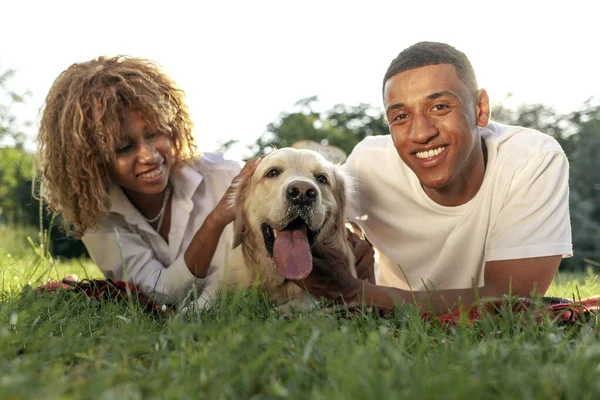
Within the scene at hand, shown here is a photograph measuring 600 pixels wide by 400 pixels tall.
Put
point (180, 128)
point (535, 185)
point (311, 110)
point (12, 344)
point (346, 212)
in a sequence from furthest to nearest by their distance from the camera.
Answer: point (311, 110), point (180, 128), point (346, 212), point (535, 185), point (12, 344)

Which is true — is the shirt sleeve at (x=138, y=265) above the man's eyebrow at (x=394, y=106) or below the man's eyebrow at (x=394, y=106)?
below

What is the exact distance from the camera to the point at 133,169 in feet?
12.7

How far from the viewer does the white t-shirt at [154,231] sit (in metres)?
4.02

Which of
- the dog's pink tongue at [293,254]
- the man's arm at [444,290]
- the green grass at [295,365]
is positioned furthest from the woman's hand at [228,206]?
the green grass at [295,365]

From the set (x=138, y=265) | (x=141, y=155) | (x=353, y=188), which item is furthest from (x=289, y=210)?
(x=138, y=265)

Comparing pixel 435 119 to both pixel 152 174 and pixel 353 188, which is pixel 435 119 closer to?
pixel 353 188

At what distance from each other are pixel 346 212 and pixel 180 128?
1.32 meters

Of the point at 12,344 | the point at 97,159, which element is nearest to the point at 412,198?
the point at 97,159

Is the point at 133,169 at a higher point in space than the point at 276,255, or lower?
higher

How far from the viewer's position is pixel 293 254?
3.20 meters

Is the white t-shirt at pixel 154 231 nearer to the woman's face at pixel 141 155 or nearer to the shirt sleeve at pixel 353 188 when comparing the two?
the woman's face at pixel 141 155

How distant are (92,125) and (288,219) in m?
Answer: 1.48

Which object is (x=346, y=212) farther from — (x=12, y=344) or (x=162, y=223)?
(x=12, y=344)

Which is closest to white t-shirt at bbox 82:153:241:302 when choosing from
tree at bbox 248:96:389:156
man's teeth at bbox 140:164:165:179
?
man's teeth at bbox 140:164:165:179
